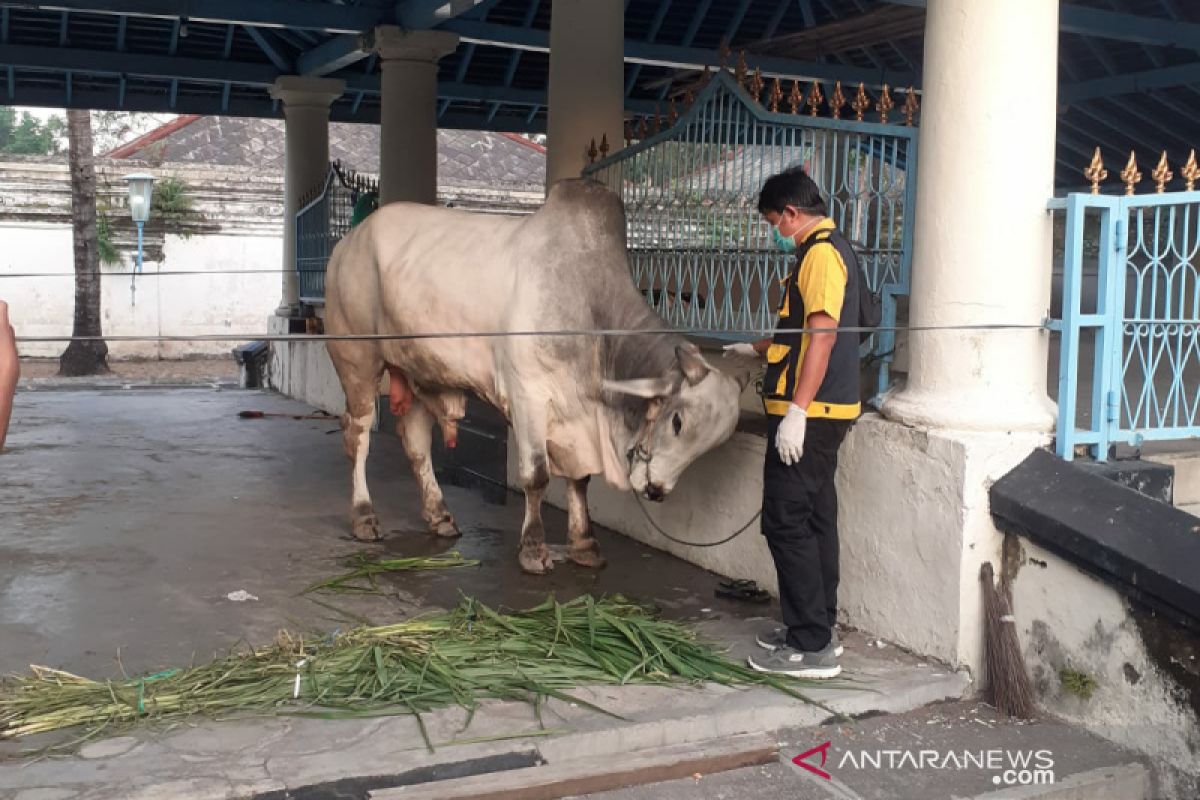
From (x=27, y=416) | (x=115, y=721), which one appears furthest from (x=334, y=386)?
(x=115, y=721)

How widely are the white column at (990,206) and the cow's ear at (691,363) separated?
3.20 ft

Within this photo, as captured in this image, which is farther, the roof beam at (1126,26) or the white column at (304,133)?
the white column at (304,133)

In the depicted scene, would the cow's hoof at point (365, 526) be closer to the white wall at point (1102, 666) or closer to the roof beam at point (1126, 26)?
the white wall at point (1102, 666)

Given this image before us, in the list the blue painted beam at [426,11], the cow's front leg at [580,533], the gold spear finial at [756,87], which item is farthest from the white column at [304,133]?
the gold spear finial at [756,87]

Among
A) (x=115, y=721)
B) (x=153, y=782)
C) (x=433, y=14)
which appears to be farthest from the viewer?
(x=433, y=14)

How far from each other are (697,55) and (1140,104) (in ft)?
15.3

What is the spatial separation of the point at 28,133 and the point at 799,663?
44526mm

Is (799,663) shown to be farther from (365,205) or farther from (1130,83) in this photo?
(1130,83)

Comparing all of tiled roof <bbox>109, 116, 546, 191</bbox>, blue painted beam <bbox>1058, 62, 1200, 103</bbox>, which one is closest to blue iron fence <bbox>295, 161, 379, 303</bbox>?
blue painted beam <bbox>1058, 62, 1200, 103</bbox>

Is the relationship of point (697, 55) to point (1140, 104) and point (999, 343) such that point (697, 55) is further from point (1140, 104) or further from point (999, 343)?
point (999, 343)

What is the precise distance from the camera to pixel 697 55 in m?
13.2

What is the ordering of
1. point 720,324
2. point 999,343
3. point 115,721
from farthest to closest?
point 720,324 → point 999,343 → point 115,721

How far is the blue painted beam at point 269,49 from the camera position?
13.6 meters

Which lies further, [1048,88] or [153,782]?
[1048,88]
